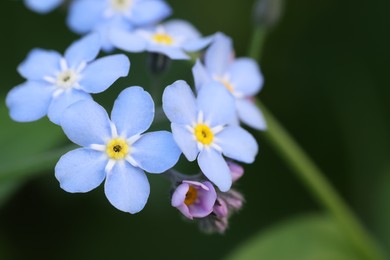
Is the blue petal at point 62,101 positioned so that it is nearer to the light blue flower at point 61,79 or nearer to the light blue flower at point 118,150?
the light blue flower at point 61,79

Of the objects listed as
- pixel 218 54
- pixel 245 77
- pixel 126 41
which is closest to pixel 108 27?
pixel 126 41

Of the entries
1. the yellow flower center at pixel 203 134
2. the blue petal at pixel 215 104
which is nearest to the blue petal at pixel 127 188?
the yellow flower center at pixel 203 134

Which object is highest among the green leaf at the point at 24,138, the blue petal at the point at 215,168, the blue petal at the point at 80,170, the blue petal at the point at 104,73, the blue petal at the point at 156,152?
the blue petal at the point at 104,73

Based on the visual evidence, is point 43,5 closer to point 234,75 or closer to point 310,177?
point 234,75

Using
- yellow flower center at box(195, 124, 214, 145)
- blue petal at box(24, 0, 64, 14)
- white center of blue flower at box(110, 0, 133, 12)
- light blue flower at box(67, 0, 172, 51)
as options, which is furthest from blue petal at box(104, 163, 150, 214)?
blue petal at box(24, 0, 64, 14)

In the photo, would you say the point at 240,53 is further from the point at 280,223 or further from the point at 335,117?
the point at 280,223

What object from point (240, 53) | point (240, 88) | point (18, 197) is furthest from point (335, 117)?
point (18, 197)
